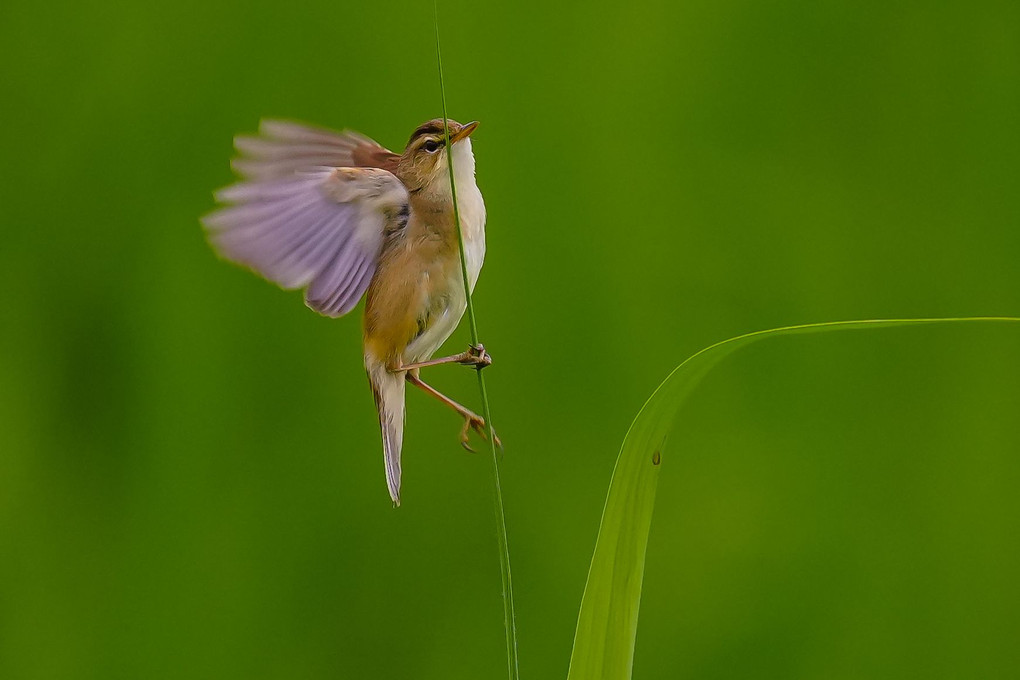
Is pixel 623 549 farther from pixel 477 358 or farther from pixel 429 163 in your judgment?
pixel 429 163

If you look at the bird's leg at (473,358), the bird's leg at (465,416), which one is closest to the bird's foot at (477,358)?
the bird's leg at (473,358)

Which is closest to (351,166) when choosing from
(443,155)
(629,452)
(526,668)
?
(443,155)

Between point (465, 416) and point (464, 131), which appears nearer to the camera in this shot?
point (464, 131)

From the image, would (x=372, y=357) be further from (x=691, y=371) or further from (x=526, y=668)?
(x=526, y=668)

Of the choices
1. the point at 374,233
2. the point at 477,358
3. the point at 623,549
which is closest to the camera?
the point at 623,549

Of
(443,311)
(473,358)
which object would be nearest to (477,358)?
(473,358)

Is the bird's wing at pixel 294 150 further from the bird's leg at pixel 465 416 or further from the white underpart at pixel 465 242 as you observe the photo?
the bird's leg at pixel 465 416

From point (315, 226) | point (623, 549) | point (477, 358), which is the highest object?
point (315, 226)
